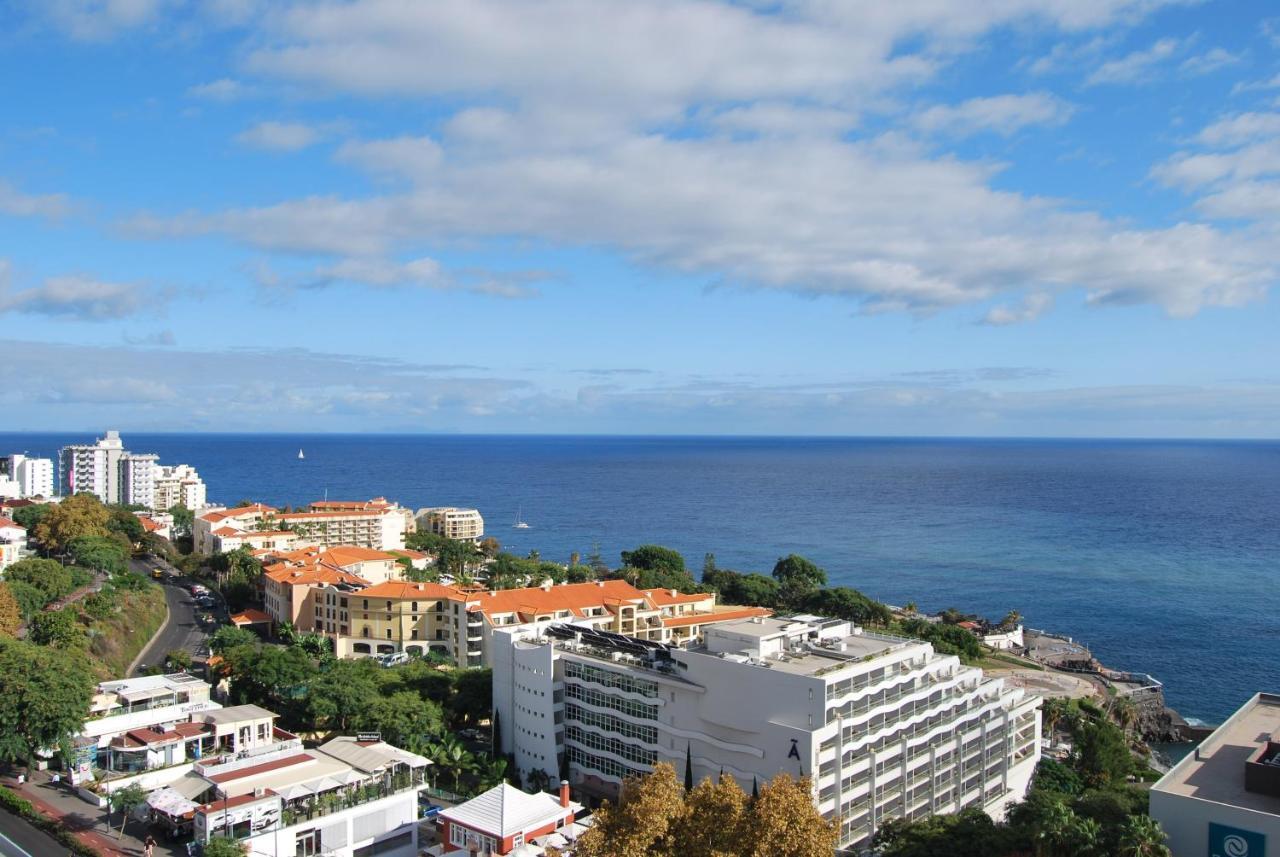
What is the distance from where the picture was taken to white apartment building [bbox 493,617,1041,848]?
34.0 metres

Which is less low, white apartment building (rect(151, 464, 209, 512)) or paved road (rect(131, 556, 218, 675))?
white apartment building (rect(151, 464, 209, 512))

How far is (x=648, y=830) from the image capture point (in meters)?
21.0

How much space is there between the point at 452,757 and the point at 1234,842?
97.5 feet

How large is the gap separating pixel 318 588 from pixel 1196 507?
493 ft

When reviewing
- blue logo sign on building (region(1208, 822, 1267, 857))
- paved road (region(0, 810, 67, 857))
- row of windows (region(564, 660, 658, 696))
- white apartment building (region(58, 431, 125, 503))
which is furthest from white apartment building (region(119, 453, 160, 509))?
blue logo sign on building (region(1208, 822, 1267, 857))

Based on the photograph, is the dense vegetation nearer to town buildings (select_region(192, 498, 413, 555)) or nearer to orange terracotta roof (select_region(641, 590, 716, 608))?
orange terracotta roof (select_region(641, 590, 716, 608))

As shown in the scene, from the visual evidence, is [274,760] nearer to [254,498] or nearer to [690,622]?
[690,622]

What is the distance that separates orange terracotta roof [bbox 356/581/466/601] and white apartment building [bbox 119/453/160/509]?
92500mm

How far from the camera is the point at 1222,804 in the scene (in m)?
23.5

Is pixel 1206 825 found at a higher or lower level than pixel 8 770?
higher

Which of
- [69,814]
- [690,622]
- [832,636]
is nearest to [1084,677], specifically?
[690,622]

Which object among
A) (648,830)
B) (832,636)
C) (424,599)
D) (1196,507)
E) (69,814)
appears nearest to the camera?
(648,830)

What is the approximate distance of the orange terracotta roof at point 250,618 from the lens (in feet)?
209

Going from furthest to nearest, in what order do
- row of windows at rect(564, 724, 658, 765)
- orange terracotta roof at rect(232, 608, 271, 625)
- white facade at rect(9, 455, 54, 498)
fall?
white facade at rect(9, 455, 54, 498)
orange terracotta roof at rect(232, 608, 271, 625)
row of windows at rect(564, 724, 658, 765)
